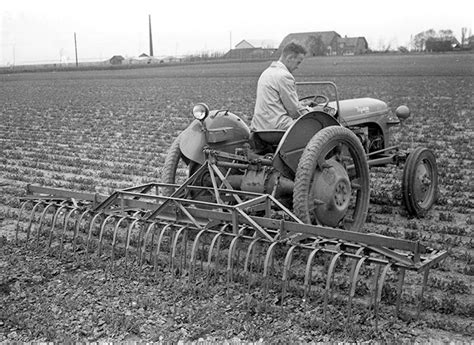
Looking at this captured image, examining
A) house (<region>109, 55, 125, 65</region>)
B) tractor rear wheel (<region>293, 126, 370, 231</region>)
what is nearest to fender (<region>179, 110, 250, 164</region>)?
tractor rear wheel (<region>293, 126, 370, 231</region>)

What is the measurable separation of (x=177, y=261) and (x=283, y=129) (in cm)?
158

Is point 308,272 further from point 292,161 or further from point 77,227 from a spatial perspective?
point 77,227

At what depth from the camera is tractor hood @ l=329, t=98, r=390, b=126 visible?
691cm

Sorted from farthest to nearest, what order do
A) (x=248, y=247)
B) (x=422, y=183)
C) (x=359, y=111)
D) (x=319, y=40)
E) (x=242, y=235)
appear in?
(x=319, y=40), (x=359, y=111), (x=422, y=183), (x=248, y=247), (x=242, y=235)

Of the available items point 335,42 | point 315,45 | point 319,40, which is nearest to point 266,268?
point 315,45

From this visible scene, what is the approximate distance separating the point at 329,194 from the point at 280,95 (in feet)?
3.45

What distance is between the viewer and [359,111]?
7129 mm

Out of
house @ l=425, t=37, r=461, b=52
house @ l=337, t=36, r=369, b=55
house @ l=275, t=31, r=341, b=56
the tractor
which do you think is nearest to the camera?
the tractor

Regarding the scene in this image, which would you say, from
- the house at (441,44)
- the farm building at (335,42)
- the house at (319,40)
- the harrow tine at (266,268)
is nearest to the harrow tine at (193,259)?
the harrow tine at (266,268)

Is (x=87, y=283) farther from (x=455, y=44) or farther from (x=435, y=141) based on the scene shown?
(x=455, y=44)

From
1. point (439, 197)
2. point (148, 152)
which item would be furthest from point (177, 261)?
point (148, 152)

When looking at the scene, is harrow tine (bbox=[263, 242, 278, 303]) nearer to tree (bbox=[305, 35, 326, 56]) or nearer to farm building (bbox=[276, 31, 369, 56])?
tree (bbox=[305, 35, 326, 56])

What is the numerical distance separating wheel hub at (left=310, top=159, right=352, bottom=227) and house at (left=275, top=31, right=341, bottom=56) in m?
61.2

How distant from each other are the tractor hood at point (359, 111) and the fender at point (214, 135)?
5.11ft
